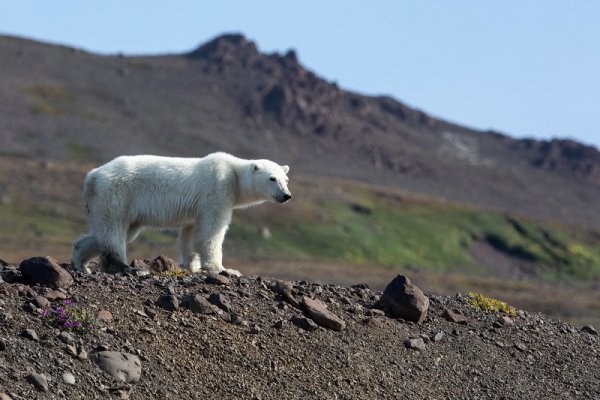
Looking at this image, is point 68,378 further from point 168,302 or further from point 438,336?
point 438,336

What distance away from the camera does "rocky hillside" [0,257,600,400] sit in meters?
11.1

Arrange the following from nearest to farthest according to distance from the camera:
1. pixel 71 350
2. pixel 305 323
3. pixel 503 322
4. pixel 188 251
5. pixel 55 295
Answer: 1. pixel 71 350
2. pixel 55 295
3. pixel 305 323
4. pixel 503 322
5. pixel 188 251

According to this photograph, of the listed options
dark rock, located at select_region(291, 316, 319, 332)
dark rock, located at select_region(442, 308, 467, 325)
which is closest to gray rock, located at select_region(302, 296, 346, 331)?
dark rock, located at select_region(291, 316, 319, 332)

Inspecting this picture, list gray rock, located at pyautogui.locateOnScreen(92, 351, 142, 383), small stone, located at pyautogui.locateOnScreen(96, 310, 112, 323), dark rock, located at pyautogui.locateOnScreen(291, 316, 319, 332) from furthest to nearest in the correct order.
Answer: dark rock, located at pyautogui.locateOnScreen(291, 316, 319, 332) → small stone, located at pyautogui.locateOnScreen(96, 310, 112, 323) → gray rock, located at pyautogui.locateOnScreen(92, 351, 142, 383)

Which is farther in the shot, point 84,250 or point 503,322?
point 84,250

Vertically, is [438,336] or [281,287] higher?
[281,287]

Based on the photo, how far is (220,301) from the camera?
1344 centimetres

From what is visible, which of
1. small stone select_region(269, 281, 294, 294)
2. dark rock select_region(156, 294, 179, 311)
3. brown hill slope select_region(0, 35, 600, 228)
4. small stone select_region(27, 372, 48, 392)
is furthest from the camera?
brown hill slope select_region(0, 35, 600, 228)

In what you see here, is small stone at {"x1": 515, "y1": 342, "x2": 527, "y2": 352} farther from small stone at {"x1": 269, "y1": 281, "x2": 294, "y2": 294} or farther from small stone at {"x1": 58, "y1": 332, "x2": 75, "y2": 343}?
small stone at {"x1": 58, "y1": 332, "x2": 75, "y2": 343}

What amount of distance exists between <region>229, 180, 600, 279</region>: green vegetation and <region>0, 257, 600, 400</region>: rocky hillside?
76.8m

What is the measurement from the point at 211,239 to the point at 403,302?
3.64m

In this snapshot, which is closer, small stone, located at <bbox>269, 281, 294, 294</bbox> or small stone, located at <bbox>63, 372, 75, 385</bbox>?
small stone, located at <bbox>63, 372, 75, 385</bbox>

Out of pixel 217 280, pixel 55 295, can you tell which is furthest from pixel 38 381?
pixel 217 280

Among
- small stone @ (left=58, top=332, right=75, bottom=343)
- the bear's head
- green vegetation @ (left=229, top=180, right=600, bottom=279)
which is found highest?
the bear's head
